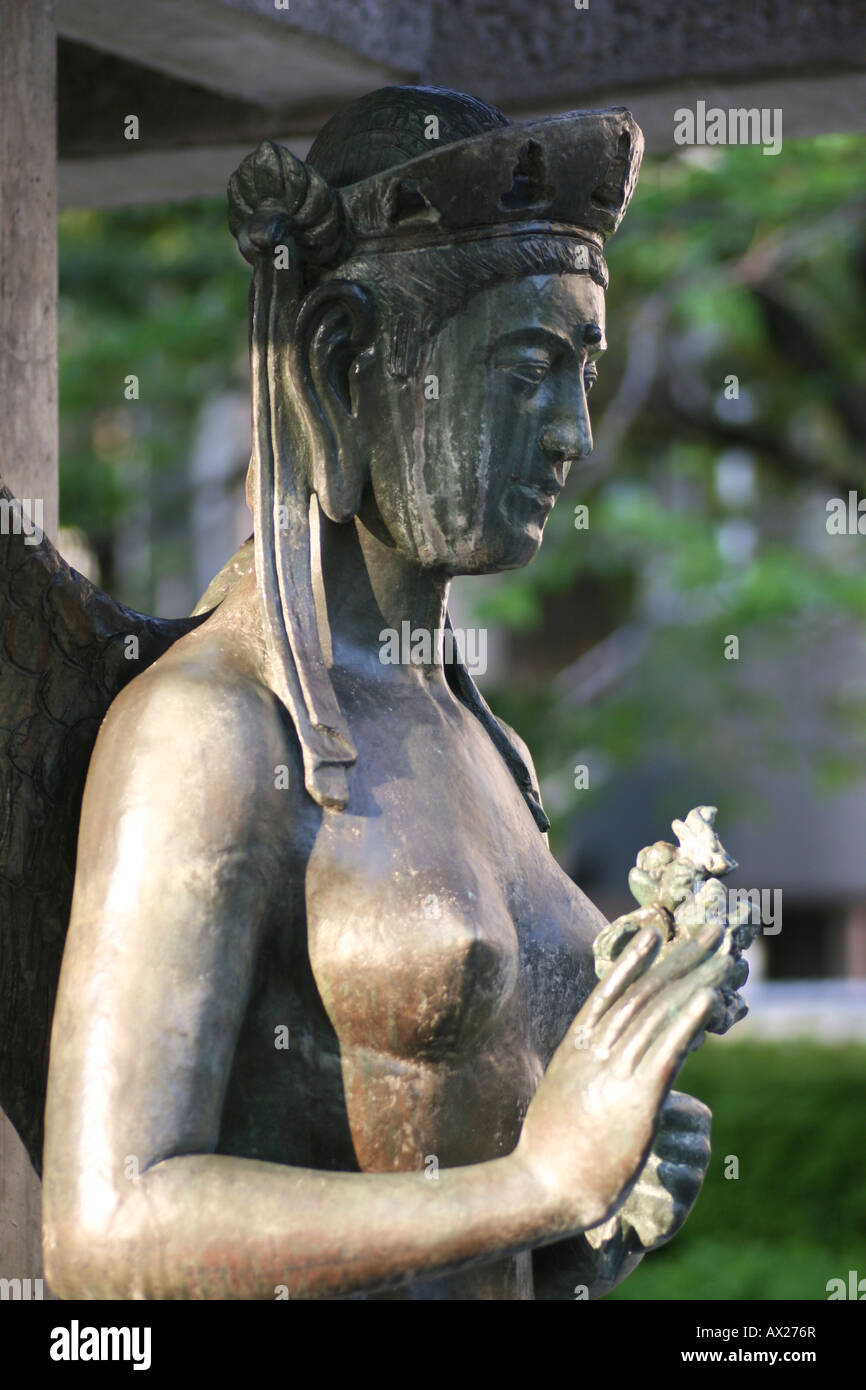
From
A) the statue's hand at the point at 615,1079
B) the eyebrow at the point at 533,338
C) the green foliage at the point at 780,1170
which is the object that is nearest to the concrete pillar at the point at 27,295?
the eyebrow at the point at 533,338

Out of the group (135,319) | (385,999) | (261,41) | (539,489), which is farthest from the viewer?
(135,319)

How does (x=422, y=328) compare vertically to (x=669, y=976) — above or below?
above

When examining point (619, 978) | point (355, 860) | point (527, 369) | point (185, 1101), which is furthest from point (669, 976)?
point (527, 369)

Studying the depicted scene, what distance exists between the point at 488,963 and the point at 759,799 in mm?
10940

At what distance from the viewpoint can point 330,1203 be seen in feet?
7.61

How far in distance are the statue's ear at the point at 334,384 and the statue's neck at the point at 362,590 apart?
2.1 inches

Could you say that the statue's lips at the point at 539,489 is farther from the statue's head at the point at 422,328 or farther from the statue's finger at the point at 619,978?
the statue's finger at the point at 619,978

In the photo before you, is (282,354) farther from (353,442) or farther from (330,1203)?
(330,1203)

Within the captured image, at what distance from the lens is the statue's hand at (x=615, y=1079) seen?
2.41 metres

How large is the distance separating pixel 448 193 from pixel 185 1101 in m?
1.24

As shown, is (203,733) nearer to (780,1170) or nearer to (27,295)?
(27,295)

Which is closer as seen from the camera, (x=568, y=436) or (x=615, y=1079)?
(x=615, y=1079)

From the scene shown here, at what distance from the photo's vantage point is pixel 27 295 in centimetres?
300
